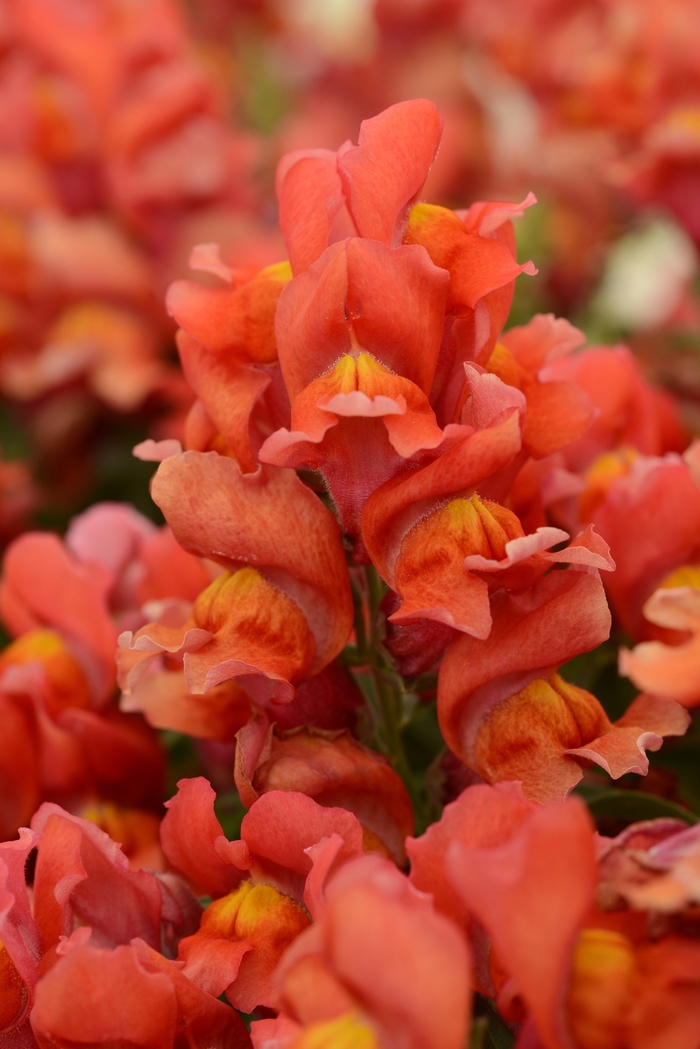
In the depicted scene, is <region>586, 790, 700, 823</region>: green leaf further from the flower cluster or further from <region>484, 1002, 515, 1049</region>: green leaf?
<region>484, 1002, 515, 1049</region>: green leaf

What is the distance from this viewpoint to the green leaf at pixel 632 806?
0.65 meters

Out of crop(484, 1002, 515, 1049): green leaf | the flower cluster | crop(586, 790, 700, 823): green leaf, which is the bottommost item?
crop(586, 790, 700, 823): green leaf

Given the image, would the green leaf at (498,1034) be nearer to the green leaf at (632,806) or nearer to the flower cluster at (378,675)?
the flower cluster at (378,675)

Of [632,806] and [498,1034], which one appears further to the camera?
[632,806]

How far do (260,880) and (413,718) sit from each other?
5.9 inches

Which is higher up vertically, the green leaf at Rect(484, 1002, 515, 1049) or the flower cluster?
the flower cluster

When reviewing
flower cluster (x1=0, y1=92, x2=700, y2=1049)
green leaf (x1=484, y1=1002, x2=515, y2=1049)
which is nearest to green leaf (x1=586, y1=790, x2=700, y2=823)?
flower cluster (x1=0, y1=92, x2=700, y2=1049)

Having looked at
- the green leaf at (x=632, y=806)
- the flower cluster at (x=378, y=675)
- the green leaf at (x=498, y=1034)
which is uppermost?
the flower cluster at (x=378, y=675)

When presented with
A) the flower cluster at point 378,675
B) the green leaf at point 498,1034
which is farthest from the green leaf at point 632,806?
the green leaf at point 498,1034

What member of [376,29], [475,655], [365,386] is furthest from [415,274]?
[376,29]

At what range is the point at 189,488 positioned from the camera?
579mm

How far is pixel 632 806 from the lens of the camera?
26.0 inches

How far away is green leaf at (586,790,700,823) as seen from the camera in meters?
0.65

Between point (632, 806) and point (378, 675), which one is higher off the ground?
point (378, 675)
